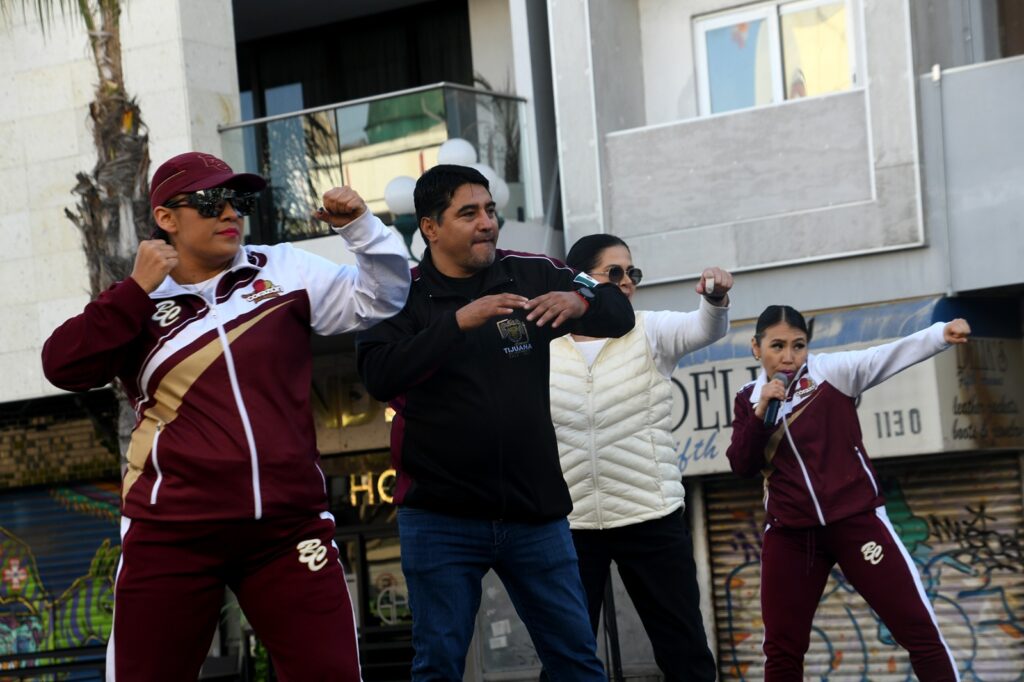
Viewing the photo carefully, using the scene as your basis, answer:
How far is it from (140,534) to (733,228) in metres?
→ 9.78

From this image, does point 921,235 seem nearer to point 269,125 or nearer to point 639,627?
point 639,627

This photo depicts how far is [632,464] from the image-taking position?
746 cm

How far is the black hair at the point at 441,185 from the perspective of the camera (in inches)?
246

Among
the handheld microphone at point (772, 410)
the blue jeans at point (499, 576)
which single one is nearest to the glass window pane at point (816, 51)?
the handheld microphone at point (772, 410)

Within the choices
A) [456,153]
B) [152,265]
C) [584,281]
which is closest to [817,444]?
[584,281]

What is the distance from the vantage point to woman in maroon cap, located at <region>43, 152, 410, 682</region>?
5.10 meters

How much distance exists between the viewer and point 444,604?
240 inches

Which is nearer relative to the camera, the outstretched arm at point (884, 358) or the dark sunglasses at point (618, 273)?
the dark sunglasses at point (618, 273)

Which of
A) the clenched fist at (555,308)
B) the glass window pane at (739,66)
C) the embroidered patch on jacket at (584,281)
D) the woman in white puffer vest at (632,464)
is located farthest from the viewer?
the glass window pane at (739,66)

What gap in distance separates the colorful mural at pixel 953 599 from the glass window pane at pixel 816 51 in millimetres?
3467

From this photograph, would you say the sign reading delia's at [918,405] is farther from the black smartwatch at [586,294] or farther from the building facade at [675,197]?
the black smartwatch at [586,294]

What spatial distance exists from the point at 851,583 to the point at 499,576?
2622 mm

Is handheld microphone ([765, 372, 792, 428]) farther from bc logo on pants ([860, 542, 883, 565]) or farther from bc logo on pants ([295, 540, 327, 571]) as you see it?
bc logo on pants ([295, 540, 327, 571])

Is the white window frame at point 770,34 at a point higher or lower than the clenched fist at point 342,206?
higher
